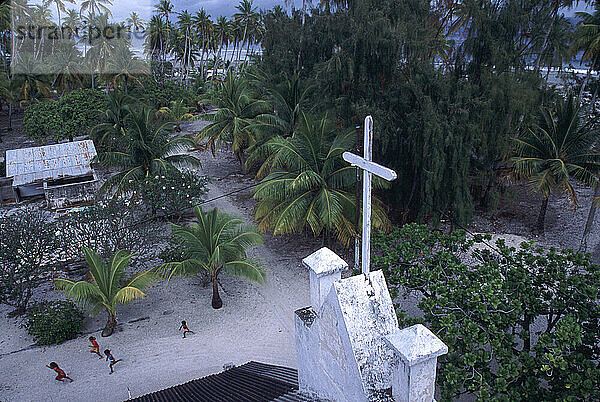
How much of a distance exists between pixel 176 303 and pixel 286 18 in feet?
62.8

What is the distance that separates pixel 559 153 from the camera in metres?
15.1

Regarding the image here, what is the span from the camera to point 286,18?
2547cm

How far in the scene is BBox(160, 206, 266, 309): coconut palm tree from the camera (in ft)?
38.5

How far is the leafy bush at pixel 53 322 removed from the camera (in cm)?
1127

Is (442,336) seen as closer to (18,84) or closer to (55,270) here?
(55,270)

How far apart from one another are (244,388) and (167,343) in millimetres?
4995

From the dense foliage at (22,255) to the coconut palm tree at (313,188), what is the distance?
6.45 meters

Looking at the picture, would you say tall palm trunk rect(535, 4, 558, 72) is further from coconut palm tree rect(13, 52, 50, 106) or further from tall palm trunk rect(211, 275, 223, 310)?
coconut palm tree rect(13, 52, 50, 106)

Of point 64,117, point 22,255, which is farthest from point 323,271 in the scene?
point 64,117

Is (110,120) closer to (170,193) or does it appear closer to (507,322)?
(170,193)

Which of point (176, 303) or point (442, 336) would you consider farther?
point (176, 303)

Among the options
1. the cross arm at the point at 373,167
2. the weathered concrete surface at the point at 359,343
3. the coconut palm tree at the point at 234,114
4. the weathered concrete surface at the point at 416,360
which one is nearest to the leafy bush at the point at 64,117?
the coconut palm tree at the point at 234,114

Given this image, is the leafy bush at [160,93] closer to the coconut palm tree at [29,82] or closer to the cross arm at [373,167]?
the coconut palm tree at [29,82]

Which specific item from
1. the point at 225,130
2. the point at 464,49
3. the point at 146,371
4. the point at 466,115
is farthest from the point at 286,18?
the point at 146,371
